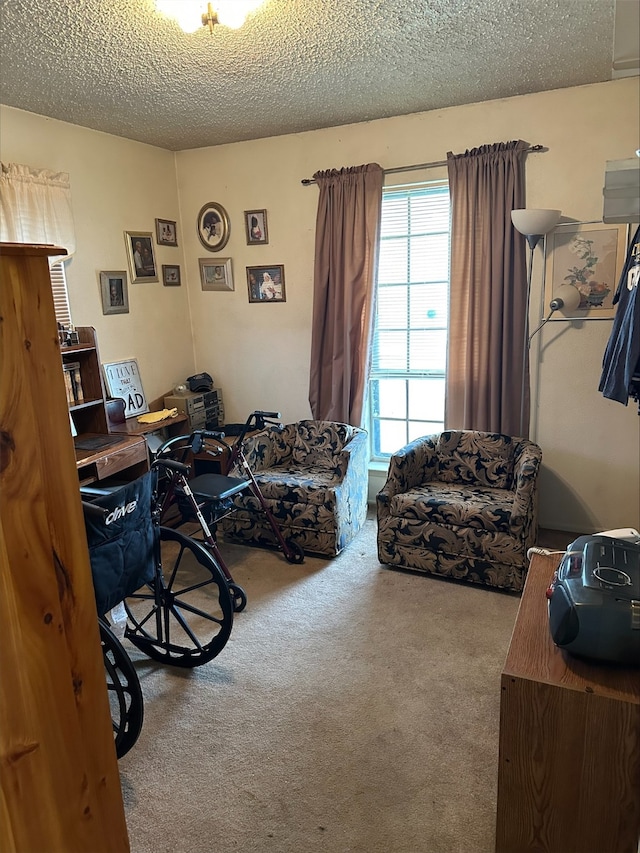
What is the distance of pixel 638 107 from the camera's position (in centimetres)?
311

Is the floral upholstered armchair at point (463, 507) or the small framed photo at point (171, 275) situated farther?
the small framed photo at point (171, 275)

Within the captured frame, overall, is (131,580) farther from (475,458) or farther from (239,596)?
(475,458)

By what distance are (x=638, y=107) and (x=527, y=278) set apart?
3.37 feet

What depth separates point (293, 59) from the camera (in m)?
2.70

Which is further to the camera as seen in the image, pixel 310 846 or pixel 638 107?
pixel 638 107

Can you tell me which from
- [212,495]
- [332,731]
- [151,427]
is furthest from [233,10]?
[332,731]

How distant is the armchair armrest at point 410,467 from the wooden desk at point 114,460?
4.76 feet

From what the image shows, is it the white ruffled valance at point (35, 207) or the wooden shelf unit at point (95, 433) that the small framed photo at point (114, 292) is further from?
the wooden shelf unit at point (95, 433)

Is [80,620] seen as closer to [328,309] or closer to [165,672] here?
[165,672]

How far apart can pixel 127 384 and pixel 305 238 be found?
165cm

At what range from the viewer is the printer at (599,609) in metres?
1.38

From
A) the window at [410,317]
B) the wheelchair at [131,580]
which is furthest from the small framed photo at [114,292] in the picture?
the window at [410,317]

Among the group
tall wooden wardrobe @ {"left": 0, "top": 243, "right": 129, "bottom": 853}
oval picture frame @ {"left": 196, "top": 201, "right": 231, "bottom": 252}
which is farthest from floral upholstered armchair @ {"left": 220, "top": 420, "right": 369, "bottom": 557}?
tall wooden wardrobe @ {"left": 0, "top": 243, "right": 129, "bottom": 853}

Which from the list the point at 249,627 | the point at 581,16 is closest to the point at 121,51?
the point at 581,16
